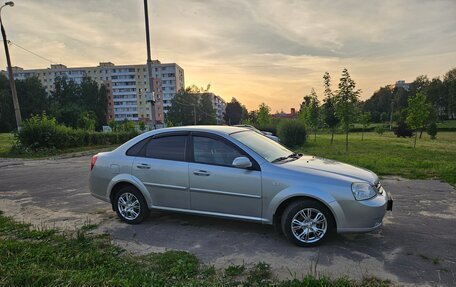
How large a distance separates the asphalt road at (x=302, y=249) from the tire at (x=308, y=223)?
0.13 meters

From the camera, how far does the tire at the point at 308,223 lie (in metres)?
4.22

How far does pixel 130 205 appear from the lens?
17.7ft

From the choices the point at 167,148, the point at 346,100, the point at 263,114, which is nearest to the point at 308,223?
the point at 167,148

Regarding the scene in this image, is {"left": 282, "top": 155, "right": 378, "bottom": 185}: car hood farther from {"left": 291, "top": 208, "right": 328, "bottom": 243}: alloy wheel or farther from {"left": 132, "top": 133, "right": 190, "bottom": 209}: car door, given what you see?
{"left": 132, "top": 133, "right": 190, "bottom": 209}: car door

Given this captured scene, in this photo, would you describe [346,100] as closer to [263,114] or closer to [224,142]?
[224,142]

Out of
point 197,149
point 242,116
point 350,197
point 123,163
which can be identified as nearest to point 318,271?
point 350,197

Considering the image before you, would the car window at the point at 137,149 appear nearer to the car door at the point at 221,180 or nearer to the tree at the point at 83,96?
the car door at the point at 221,180

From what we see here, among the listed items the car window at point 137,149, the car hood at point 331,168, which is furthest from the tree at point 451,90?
the car window at point 137,149

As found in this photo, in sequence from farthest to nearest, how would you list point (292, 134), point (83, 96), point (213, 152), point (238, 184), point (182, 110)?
point (182, 110)
point (83, 96)
point (292, 134)
point (213, 152)
point (238, 184)

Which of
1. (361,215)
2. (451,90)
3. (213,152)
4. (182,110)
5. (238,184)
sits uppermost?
(451,90)

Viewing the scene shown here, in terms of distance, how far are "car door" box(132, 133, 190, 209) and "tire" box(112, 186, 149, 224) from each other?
0.24 m

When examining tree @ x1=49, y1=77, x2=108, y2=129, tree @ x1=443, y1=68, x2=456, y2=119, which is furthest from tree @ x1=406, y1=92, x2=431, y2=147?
tree @ x1=49, y1=77, x2=108, y2=129

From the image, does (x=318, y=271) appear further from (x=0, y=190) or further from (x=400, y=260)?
(x=0, y=190)

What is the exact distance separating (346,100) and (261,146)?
16.0 meters
